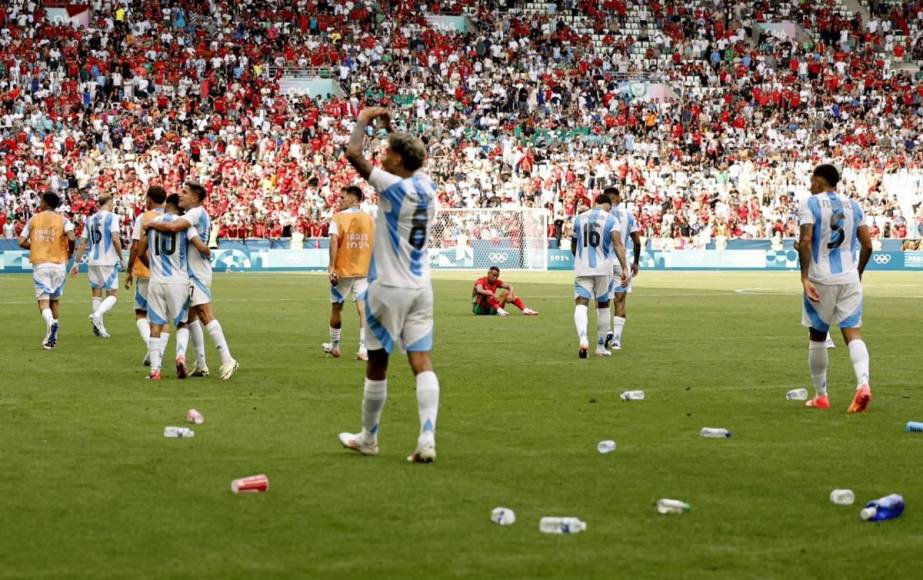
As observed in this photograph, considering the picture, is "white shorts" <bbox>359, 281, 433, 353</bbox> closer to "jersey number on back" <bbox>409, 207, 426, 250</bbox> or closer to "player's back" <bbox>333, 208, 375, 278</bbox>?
"jersey number on back" <bbox>409, 207, 426, 250</bbox>

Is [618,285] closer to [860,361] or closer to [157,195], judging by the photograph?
[157,195]

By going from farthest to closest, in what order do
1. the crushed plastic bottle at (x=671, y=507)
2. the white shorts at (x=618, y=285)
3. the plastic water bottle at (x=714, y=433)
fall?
1. the white shorts at (x=618, y=285)
2. the plastic water bottle at (x=714, y=433)
3. the crushed plastic bottle at (x=671, y=507)

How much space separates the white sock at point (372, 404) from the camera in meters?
9.34

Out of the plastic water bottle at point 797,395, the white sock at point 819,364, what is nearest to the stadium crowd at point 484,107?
the plastic water bottle at point 797,395

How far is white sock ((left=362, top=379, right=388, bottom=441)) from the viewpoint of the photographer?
368 inches

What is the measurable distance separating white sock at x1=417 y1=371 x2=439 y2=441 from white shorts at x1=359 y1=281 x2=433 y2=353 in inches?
8.3

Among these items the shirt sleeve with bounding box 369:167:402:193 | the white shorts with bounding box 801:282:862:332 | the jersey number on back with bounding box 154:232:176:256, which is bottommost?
the white shorts with bounding box 801:282:862:332

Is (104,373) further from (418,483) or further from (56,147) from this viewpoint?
(56,147)

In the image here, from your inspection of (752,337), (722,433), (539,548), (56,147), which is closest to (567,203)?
(56,147)

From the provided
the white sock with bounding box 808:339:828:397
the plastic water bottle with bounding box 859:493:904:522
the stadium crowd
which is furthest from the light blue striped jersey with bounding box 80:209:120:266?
the stadium crowd

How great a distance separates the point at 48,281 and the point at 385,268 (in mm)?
11762

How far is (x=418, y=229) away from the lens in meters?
9.17

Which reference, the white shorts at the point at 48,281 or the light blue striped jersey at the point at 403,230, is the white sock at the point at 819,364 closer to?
the light blue striped jersey at the point at 403,230

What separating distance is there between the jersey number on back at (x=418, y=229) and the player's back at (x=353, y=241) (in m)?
7.95
